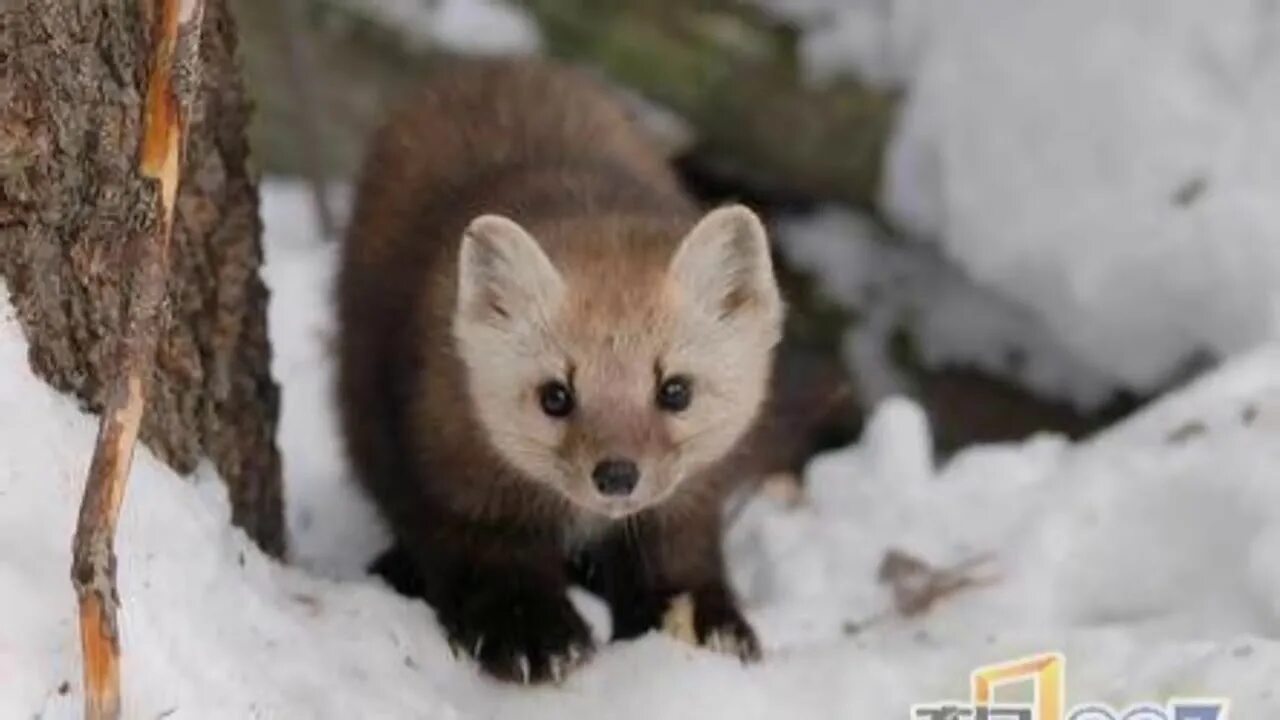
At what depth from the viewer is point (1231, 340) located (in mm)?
5383

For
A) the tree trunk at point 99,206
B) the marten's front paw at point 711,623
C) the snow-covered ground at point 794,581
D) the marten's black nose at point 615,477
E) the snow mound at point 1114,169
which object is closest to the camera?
the snow-covered ground at point 794,581

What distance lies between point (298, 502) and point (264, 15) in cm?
181

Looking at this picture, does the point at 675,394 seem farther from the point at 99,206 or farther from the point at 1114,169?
the point at 1114,169

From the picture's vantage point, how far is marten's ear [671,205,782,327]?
3.79 metres

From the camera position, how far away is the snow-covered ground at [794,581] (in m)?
2.95

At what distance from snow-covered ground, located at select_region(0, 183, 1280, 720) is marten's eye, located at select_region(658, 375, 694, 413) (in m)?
0.35

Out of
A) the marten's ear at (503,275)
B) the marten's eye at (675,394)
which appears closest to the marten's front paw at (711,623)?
the marten's eye at (675,394)

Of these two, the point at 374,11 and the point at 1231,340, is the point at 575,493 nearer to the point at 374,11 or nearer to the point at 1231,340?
the point at 1231,340

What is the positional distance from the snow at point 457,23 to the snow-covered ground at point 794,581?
88 cm

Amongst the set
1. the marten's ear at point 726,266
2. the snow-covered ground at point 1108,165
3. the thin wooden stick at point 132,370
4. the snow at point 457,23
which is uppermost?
the snow at point 457,23

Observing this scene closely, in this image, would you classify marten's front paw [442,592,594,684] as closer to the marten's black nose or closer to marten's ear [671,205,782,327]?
the marten's black nose

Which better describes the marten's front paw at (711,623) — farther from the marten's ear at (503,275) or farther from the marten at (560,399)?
the marten's ear at (503,275)

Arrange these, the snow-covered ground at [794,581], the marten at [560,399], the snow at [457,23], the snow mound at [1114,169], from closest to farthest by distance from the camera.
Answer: the snow-covered ground at [794,581]
the marten at [560,399]
the snow mound at [1114,169]
the snow at [457,23]

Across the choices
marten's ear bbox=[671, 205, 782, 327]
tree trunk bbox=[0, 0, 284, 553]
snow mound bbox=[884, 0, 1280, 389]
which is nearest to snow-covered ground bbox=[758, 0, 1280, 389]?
snow mound bbox=[884, 0, 1280, 389]
